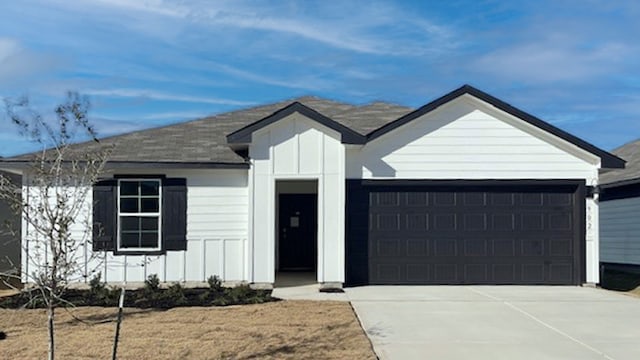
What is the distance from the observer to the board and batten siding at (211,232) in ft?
47.9

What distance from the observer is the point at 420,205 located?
49.2ft

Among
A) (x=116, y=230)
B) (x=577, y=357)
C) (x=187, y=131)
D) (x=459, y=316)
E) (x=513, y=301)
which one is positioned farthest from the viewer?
(x=187, y=131)

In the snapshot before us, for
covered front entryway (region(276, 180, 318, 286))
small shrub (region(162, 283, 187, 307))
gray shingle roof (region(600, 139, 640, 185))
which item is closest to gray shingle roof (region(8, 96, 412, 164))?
covered front entryway (region(276, 180, 318, 286))

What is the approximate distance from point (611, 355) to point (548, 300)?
436 cm

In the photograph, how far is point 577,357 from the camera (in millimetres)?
8242

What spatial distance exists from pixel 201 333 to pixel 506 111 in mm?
8944

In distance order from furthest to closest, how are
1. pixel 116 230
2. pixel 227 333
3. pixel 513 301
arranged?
1. pixel 116 230
2. pixel 513 301
3. pixel 227 333

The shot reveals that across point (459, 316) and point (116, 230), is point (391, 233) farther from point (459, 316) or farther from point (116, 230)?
point (116, 230)

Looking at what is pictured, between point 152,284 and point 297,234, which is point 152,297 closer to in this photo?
point 152,284

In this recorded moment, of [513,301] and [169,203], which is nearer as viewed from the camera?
[513,301]

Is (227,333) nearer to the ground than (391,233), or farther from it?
nearer to the ground

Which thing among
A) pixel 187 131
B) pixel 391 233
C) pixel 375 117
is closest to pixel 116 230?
pixel 187 131

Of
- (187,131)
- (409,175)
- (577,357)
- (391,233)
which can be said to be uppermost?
(187,131)

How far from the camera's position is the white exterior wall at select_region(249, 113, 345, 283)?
14.2 m
